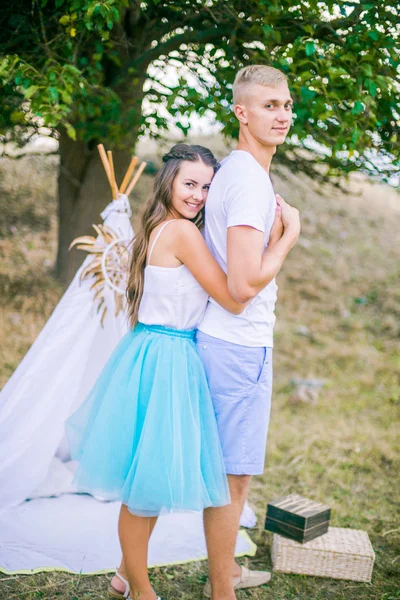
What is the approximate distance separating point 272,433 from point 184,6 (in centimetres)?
320

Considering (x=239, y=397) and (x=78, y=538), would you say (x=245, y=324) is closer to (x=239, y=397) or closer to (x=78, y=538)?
(x=239, y=397)

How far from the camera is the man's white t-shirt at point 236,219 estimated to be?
217cm

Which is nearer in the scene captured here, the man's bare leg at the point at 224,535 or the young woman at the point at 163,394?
the young woman at the point at 163,394

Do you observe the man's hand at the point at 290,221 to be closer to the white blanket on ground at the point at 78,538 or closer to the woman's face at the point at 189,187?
the woman's face at the point at 189,187

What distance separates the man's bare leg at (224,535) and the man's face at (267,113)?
4.33 ft

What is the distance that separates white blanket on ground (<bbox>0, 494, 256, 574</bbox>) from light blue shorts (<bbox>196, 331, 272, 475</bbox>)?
0.96 m

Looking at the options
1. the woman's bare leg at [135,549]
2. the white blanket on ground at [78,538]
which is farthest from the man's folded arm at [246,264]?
the white blanket on ground at [78,538]

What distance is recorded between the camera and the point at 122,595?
99.9 inches

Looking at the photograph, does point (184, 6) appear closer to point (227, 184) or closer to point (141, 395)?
point (227, 184)

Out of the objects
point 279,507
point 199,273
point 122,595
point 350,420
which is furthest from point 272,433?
point 199,273

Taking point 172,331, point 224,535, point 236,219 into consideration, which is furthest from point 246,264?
point 224,535

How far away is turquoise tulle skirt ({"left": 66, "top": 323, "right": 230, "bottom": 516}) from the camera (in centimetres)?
223

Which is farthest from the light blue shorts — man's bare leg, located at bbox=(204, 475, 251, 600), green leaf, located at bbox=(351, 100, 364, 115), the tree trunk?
the tree trunk

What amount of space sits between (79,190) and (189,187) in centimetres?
324
